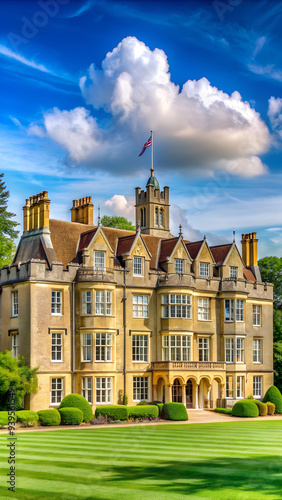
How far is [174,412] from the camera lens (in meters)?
42.6

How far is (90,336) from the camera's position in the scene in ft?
150

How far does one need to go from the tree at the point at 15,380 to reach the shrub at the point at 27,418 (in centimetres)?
324

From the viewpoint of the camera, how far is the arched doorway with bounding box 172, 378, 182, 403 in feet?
162

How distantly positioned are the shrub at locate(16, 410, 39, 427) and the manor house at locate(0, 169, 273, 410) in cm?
545

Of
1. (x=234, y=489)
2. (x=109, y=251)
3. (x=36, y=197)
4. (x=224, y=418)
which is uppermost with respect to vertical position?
(x=36, y=197)

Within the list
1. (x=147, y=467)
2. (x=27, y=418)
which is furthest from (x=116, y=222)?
(x=147, y=467)

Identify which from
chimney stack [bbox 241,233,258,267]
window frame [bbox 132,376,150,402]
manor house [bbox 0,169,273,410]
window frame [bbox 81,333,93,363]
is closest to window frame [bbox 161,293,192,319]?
manor house [bbox 0,169,273,410]

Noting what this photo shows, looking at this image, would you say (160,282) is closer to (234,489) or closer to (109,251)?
(109,251)

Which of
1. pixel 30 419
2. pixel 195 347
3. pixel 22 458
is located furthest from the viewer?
pixel 195 347

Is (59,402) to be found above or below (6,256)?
below

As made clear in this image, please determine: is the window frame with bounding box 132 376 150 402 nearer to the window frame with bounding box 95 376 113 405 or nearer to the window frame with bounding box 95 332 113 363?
the window frame with bounding box 95 376 113 405

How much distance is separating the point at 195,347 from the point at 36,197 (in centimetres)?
1674

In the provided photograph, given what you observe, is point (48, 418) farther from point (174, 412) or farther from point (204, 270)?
point (204, 270)

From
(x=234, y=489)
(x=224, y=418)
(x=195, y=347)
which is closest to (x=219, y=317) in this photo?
(x=195, y=347)
